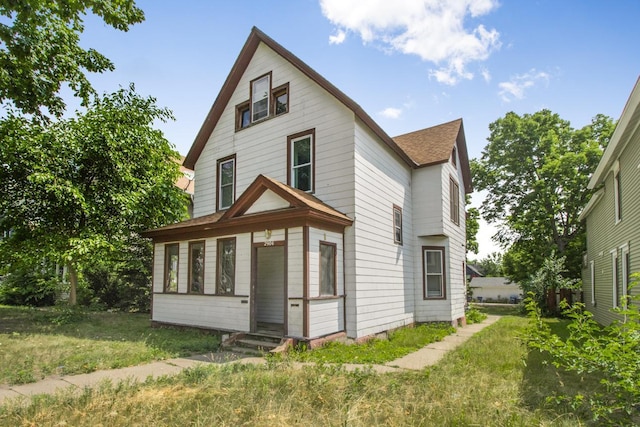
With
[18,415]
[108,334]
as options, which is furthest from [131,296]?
[18,415]

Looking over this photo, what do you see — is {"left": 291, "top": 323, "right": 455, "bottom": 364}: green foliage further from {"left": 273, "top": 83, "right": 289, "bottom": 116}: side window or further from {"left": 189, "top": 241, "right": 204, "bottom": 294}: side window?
{"left": 273, "top": 83, "right": 289, "bottom": 116}: side window

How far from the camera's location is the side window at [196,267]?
1254cm

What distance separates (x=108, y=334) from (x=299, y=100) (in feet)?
29.5

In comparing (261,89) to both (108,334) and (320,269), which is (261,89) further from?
(108,334)

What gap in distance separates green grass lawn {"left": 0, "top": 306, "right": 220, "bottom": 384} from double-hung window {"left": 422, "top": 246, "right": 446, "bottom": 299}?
7.73 meters

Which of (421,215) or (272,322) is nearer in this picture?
(272,322)

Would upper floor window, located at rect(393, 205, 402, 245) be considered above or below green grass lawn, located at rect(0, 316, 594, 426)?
above

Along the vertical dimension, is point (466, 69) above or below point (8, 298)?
above

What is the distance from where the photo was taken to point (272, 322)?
490 inches

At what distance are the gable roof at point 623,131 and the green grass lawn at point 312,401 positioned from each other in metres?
6.13

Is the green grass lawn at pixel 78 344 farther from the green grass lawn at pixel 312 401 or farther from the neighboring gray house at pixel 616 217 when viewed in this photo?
the neighboring gray house at pixel 616 217

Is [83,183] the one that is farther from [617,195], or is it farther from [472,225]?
[472,225]

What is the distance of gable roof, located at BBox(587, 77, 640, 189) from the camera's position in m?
8.79

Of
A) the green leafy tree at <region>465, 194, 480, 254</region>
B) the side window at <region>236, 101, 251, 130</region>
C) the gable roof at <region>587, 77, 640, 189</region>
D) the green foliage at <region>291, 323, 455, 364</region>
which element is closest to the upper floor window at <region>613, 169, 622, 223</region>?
the gable roof at <region>587, 77, 640, 189</region>
